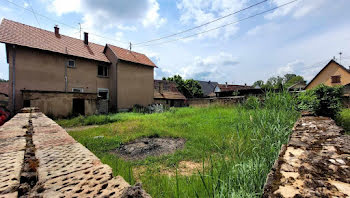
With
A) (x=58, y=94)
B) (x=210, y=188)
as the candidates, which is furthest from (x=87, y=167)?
(x=58, y=94)

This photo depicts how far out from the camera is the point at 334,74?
2320 cm

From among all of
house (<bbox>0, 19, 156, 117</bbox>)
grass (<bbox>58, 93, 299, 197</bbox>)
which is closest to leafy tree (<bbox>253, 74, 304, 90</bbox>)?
grass (<bbox>58, 93, 299, 197</bbox>)

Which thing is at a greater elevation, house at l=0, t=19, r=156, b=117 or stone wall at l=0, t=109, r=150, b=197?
house at l=0, t=19, r=156, b=117

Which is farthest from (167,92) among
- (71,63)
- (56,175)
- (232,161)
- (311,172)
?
(56,175)

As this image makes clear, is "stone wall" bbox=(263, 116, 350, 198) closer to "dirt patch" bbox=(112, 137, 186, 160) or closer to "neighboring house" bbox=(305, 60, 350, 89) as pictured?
"dirt patch" bbox=(112, 137, 186, 160)

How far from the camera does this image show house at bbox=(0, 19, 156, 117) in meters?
11.2

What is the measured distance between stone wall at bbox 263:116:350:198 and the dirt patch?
312 cm

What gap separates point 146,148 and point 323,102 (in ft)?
16.2

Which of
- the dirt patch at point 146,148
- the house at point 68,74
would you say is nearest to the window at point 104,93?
the house at point 68,74

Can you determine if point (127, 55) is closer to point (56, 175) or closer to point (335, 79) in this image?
point (56, 175)

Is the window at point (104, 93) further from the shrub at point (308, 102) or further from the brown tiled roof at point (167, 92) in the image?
the shrub at point (308, 102)

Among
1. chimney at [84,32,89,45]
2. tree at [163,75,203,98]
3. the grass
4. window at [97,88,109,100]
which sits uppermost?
chimney at [84,32,89,45]

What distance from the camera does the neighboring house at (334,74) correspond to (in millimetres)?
21900

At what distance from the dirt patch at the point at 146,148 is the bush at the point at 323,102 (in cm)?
366
